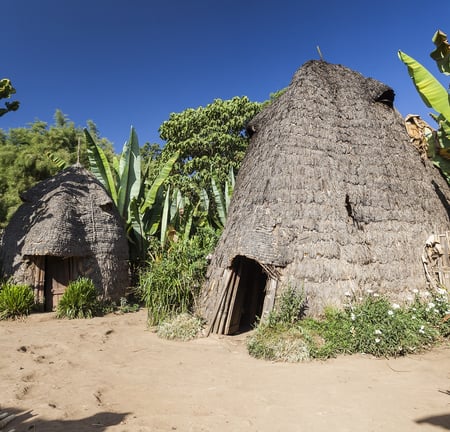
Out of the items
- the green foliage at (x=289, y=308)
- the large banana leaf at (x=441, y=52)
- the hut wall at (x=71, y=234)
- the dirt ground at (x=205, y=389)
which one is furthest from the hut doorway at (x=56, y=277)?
the large banana leaf at (x=441, y=52)

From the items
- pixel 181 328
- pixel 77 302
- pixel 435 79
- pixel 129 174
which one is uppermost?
pixel 435 79

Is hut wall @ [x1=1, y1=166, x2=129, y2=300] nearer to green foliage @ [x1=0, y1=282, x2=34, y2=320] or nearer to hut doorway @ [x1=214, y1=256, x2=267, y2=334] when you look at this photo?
green foliage @ [x1=0, y1=282, x2=34, y2=320]

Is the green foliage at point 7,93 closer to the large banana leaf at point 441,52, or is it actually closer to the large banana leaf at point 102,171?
the large banana leaf at point 102,171

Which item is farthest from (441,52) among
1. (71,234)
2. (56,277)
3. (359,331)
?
(56,277)

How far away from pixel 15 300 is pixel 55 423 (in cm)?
524

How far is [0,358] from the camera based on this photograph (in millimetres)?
4965

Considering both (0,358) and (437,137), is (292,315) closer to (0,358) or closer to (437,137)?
(0,358)

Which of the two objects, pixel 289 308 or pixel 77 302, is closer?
pixel 289 308

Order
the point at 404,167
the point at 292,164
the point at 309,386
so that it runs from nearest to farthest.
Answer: the point at 309,386 → the point at 292,164 → the point at 404,167

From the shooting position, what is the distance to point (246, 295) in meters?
8.00

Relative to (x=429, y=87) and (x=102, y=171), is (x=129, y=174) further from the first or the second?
(x=429, y=87)

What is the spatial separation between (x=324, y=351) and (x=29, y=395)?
3.84m

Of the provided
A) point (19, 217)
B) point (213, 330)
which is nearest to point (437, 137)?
point (213, 330)

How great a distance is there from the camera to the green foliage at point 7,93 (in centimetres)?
828
